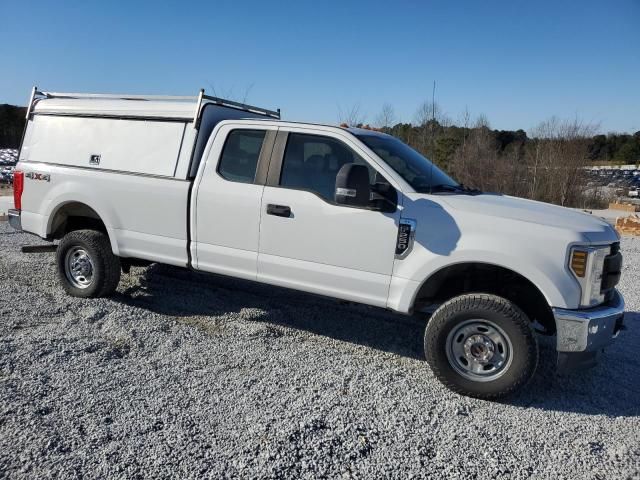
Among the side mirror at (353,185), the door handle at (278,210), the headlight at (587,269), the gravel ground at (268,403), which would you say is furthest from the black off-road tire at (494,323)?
the door handle at (278,210)

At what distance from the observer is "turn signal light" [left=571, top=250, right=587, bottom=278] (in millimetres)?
3775

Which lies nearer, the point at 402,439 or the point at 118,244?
the point at 402,439

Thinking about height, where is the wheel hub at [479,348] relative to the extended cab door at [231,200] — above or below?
below

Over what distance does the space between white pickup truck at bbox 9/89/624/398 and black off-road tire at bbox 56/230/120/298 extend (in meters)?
0.02

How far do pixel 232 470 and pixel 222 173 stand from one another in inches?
111

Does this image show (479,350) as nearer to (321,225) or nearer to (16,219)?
(321,225)

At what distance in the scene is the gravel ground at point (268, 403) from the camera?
306 centimetres

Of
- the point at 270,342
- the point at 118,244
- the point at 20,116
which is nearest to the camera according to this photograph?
the point at 270,342

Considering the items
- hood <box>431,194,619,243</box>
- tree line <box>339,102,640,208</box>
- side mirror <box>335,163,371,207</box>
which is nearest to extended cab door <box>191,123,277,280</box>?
side mirror <box>335,163,371,207</box>

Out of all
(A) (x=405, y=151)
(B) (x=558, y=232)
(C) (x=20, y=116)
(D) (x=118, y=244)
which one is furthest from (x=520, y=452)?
(C) (x=20, y=116)

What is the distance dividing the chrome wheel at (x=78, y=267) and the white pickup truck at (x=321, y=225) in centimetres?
2

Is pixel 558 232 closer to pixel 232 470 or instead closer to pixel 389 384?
pixel 389 384

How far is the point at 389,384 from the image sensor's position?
4.21 meters

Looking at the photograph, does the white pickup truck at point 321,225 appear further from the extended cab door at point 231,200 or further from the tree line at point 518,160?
the tree line at point 518,160
